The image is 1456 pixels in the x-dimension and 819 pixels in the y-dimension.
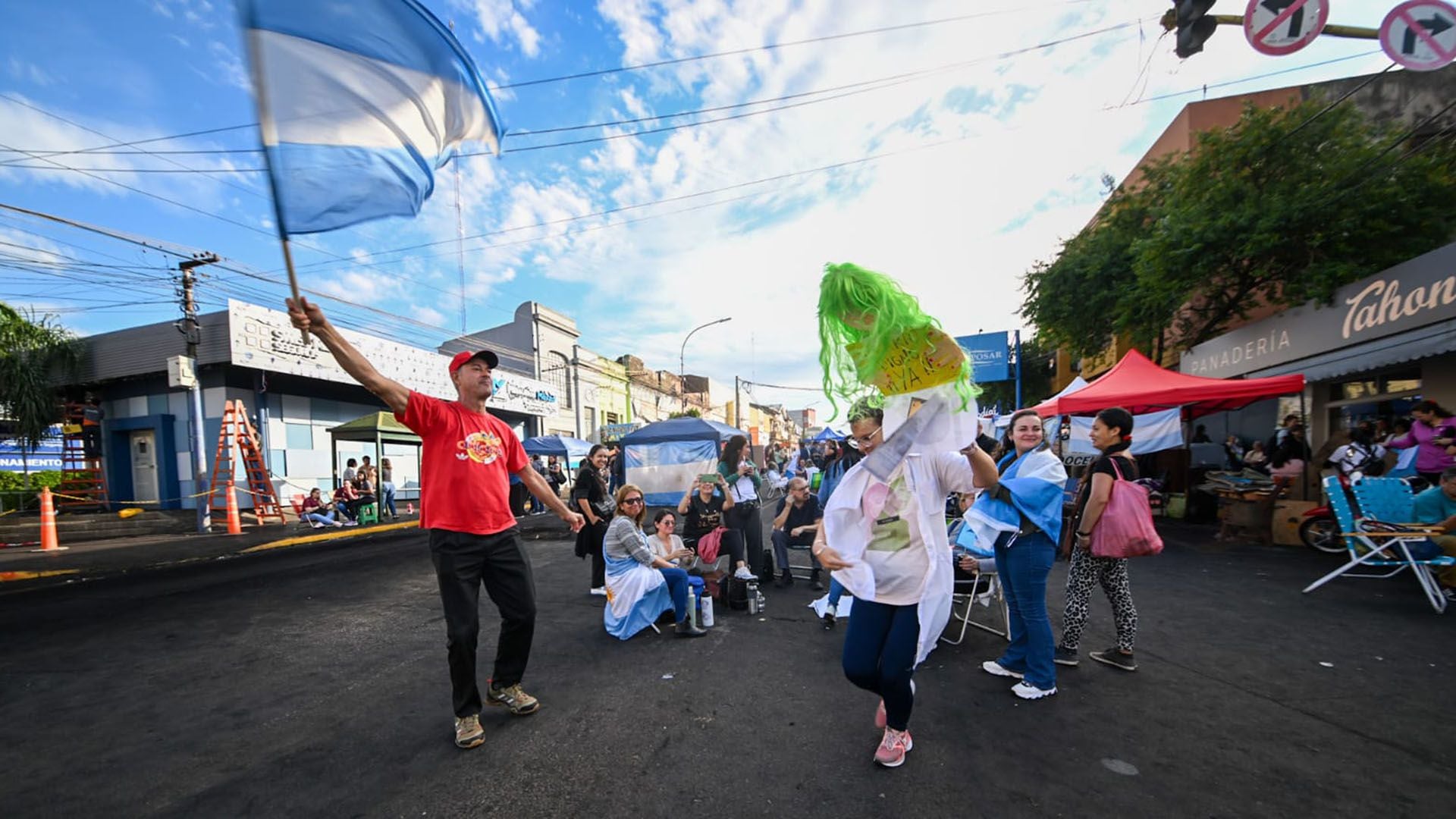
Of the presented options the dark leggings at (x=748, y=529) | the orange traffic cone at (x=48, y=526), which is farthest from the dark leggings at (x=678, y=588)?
the orange traffic cone at (x=48, y=526)

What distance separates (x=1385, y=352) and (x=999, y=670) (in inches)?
348

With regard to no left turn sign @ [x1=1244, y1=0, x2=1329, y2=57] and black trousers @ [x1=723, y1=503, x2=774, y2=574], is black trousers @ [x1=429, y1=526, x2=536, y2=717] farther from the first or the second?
no left turn sign @ [x1=1244, y1=0, x2=1329, y2=57]

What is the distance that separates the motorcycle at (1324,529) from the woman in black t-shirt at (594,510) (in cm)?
897

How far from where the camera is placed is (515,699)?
3.24 meters

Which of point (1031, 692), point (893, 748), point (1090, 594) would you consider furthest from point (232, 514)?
point (1090, 594)

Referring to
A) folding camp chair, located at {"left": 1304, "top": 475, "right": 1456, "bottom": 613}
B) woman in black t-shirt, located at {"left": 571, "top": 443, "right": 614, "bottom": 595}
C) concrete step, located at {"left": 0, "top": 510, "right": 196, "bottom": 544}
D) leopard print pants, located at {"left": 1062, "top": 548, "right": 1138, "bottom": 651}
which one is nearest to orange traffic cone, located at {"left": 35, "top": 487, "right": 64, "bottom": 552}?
concrete step, located at {"left": 0, "top": 510, "right": 196, "bottom": 544}

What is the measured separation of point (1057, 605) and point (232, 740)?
6260mm

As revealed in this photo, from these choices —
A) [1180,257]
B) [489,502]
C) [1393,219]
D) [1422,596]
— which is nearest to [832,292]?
[489,502]

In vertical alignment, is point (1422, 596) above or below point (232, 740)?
below

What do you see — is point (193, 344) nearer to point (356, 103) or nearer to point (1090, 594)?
point (356, 103)

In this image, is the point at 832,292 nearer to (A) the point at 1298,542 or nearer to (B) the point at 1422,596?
(B) the point at 1422,596

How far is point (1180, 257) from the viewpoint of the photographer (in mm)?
10461

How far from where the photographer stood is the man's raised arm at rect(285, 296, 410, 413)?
239 cm

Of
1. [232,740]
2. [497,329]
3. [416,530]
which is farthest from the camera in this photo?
[497,329]
